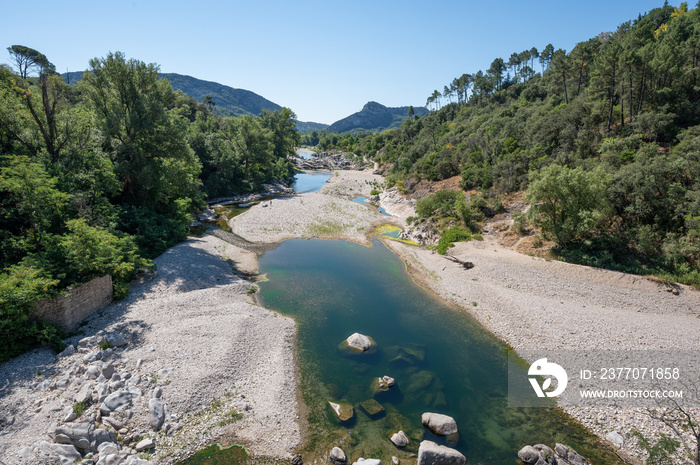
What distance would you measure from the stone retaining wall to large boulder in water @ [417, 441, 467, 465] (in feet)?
70.6

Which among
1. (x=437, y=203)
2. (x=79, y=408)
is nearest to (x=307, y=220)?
(x=437, y=203)

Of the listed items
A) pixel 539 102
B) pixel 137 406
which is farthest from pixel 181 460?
pixel 539 102

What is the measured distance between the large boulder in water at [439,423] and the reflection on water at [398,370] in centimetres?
37

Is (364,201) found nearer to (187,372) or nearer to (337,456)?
(187,372)

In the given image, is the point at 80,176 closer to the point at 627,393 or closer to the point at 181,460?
the point at 181,460

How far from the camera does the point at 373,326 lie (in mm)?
23734

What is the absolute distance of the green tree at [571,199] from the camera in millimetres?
28266

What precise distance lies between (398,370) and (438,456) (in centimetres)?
620

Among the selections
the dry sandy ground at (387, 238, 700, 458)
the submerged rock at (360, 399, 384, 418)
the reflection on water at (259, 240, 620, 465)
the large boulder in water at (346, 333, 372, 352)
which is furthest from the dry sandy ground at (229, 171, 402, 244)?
the submerged rock at (360, 399, 384, 418)

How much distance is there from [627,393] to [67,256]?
114 ft

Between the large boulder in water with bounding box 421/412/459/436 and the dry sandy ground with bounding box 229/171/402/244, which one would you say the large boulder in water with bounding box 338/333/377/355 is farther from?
the dry sandy ground with bounding box 229/171/402/244

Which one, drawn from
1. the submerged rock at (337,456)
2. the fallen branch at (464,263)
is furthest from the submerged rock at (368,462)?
the fallen branch at (464,263)

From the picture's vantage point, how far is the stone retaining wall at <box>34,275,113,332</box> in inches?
680

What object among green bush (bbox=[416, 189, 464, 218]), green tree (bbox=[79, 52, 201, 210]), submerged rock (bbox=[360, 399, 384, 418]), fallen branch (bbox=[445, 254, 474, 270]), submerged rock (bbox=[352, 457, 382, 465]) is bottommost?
submerged rock (bbox=[360, 399, 384, 418])
